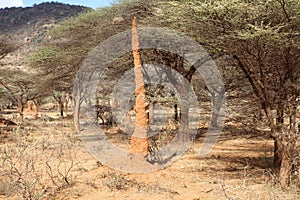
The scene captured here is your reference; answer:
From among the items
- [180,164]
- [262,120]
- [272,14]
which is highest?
[272,14]

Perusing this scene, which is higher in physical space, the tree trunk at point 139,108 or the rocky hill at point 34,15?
the rocky hill at point 34,15

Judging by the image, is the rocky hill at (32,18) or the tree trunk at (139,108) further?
the rocky hill at (32,18)

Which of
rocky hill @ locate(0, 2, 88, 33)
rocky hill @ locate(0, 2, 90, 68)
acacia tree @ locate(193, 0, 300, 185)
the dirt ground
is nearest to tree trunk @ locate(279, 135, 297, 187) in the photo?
acacia tree @ locate(193, 0, 300, 185)

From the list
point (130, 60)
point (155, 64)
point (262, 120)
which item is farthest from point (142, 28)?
point (262, 120)

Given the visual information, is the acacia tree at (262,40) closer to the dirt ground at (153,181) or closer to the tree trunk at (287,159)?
the tree trunk at (287,159)

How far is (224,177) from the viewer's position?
7.34 meters

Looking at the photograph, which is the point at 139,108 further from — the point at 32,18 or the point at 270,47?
the point at 32,18

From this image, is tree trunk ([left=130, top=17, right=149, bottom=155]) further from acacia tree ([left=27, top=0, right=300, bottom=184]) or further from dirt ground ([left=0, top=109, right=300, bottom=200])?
acacia tree ([left=27, top=0, right=300, bottom=184])

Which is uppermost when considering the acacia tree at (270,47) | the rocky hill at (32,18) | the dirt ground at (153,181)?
the rocky hill at (32,18)

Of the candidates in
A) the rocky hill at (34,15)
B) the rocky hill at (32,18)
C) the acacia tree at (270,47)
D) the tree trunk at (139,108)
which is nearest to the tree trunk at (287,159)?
the acacia tree at (270,47)

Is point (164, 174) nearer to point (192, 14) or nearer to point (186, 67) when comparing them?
point (192, 14)

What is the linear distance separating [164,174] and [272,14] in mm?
3636

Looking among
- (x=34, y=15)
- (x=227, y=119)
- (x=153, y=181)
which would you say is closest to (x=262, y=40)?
(x=227, y=119)

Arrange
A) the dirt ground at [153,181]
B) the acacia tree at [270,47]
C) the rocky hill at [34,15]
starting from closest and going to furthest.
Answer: the acacia tree at [270,47] → the dirt ground at [153,181] → the rocky hill at [34,15]
